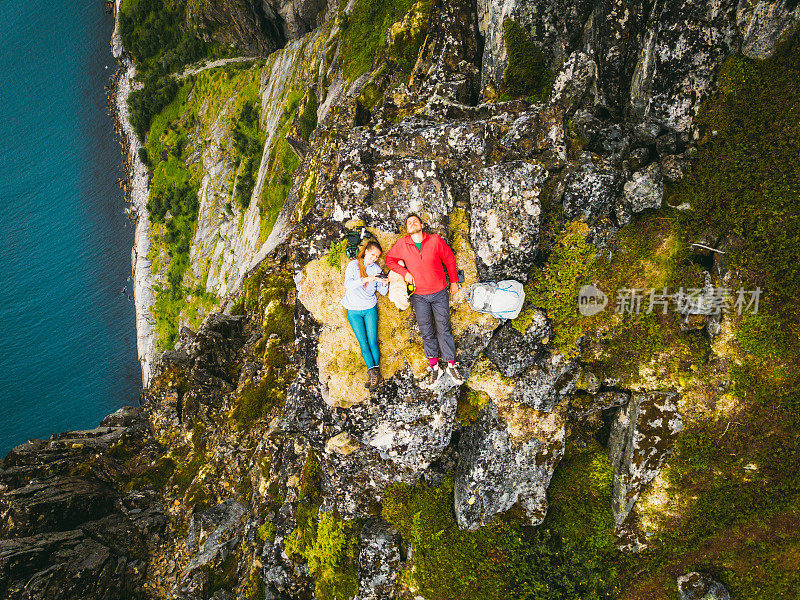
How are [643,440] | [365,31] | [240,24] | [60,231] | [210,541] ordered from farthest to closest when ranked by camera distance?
1. [60,231]
2. [240,24]
3. [365,31]
4. [210,541]
5. [643,440]

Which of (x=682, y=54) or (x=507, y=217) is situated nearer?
(x=682, y=54)

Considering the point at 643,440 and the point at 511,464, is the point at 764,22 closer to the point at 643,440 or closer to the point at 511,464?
the point at 643,440

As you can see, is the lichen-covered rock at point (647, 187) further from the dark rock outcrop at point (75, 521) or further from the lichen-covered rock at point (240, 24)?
the lichen-covered rock at point (240, 24)

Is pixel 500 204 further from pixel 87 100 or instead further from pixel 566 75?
pixel 87 100

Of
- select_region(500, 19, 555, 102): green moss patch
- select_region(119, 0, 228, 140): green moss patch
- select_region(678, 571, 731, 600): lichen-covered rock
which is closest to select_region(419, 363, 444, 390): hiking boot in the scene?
select_region(678, 571, 731, 600): lichen-covered rock

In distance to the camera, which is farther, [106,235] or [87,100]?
[87,100]

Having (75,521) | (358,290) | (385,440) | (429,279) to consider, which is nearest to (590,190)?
(429,279)

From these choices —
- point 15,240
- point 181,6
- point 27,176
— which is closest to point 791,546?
point 181,6
